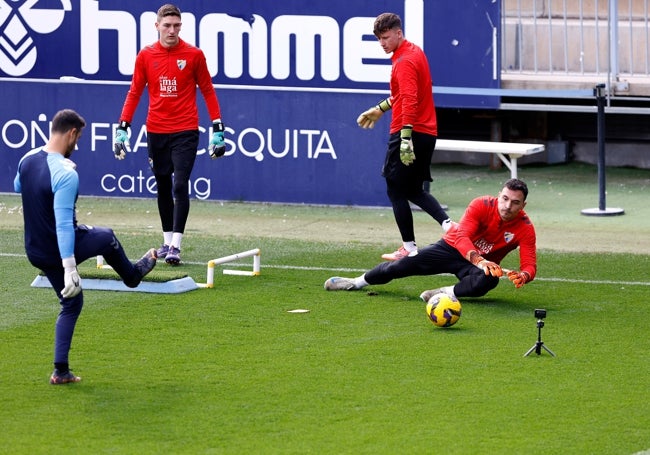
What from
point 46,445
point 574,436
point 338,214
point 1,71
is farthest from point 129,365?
point 1,71

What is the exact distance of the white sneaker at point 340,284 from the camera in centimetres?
1093

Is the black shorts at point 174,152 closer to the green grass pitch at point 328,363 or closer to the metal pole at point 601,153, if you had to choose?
the green grass pitch at point 328,363

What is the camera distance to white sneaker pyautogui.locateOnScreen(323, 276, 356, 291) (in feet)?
35.9

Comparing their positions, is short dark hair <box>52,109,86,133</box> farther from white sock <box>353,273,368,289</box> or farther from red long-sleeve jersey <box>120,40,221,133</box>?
red long-sleeve jersey <box>120,40,221,133</box>

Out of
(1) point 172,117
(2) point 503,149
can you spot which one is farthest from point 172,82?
(2) point 503,149

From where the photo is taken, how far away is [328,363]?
8430mm

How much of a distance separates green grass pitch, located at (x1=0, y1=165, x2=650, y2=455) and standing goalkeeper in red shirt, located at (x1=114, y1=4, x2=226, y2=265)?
0.47 m

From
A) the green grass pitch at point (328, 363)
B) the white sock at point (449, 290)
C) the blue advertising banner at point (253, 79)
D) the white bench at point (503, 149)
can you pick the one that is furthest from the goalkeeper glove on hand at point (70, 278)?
the white bench at point (503, 149)

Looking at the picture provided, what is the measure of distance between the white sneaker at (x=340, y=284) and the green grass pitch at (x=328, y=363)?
0.10 meters

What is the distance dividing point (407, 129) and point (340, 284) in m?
1.66

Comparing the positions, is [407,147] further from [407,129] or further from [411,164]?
[411,164]

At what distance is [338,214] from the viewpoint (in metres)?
15.8

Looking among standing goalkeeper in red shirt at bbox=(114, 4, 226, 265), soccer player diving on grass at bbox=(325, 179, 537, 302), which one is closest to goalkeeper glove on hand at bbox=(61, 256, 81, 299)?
soccer player diving on grass at bbox=(325, 179, 537, 302)

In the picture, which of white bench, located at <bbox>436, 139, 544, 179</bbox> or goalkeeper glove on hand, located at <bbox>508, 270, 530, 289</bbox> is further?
white bench, located at <bbox>436, 139, 544, 179</bbox>
